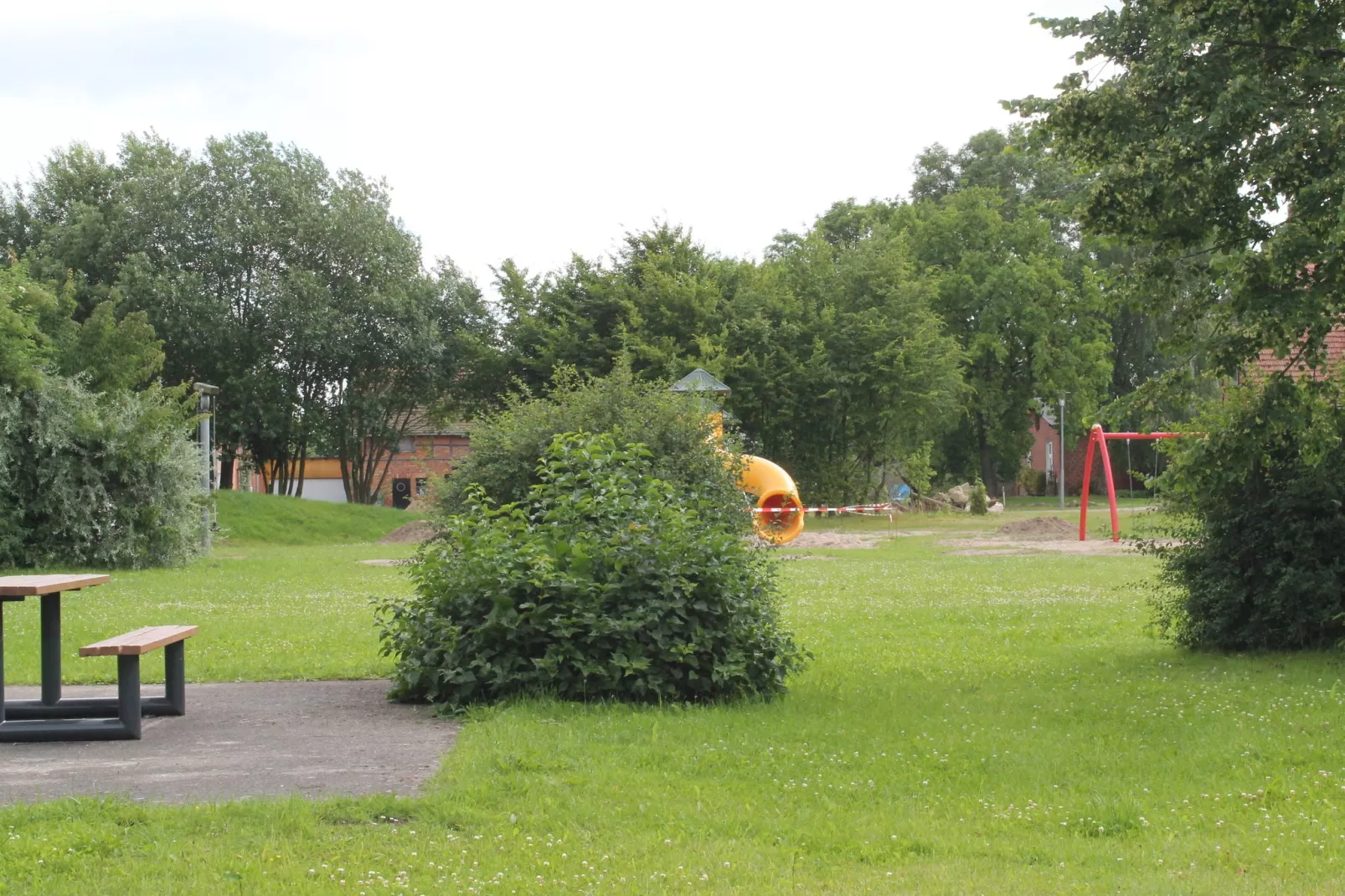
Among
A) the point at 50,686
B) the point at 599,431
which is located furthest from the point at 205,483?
the point at 50,686

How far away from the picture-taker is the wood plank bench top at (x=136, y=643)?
25.3 ft

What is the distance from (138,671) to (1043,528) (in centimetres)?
3139

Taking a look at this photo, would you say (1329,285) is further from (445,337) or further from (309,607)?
(445,337)

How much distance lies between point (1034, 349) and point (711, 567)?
55.9 meters

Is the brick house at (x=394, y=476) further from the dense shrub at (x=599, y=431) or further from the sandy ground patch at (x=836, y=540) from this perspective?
the dense shrub at (x=599, y=431)

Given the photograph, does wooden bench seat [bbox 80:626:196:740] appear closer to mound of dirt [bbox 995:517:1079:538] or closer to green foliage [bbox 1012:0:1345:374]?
green foliage [bbox 1012:0:1345:374]

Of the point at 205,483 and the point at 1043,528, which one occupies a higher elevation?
the point at 205,483

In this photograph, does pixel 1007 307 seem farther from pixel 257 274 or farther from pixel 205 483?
pixel 205 483

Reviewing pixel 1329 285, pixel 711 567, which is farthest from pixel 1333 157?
pixel 711 567

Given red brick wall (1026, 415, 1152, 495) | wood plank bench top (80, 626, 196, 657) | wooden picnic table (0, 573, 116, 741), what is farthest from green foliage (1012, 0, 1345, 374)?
red brick wall (1026, 415, 1152, 495)

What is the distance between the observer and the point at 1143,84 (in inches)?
385

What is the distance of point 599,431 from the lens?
16.6 metres

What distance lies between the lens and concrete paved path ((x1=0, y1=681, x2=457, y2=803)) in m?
6.72

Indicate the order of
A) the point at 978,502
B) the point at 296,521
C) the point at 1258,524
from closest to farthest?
the point at 1258,524 < the point at 296,521 < the point at 978,502
